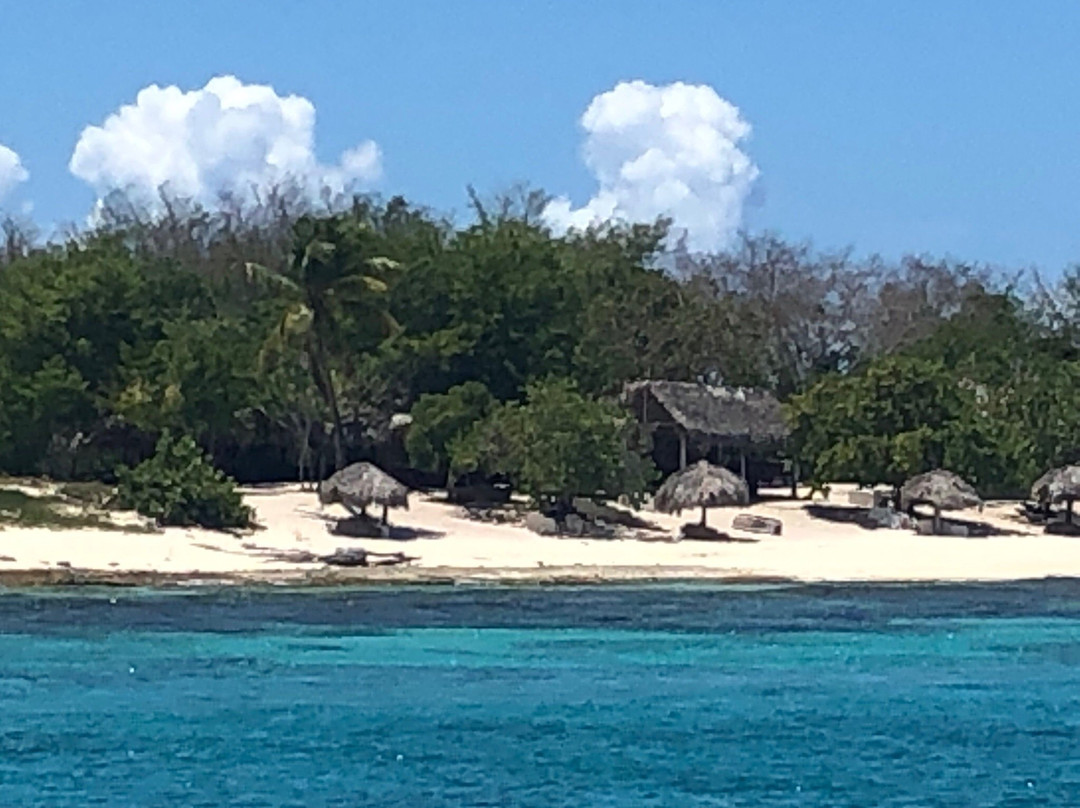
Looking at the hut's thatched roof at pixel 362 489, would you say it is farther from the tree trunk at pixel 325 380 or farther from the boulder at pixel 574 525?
the tree trunk at pixel 325 380

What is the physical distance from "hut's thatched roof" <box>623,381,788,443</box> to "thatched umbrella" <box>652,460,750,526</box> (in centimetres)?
613

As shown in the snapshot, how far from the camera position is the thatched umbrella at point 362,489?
140 feet

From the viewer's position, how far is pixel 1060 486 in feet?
157

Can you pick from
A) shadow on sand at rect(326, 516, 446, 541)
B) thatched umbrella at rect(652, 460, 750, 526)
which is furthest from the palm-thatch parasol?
shadow on sand at rect(326, 516, 446, 541)

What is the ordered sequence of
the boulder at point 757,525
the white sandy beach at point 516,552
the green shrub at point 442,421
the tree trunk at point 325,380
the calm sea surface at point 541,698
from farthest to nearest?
1. the green shrub at point 442,421
2. the tree trunk at point 325,380
3. the boulder at point 757,525
4. the white sandy beach at point 516,552
5. the calm sea surface at point 541,698

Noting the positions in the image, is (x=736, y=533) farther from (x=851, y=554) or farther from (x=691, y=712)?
(x=691, y=712)

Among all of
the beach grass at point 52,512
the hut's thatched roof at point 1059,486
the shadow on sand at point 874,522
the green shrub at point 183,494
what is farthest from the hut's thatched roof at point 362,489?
the hut's thatched roof at point 1059,486

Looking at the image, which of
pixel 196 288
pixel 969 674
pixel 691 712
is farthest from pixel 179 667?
pixel 196 288

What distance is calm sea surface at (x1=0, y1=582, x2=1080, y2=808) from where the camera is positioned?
20297mm

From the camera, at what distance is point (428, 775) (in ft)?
67.9

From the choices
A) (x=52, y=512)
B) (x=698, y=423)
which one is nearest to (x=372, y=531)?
(x=52, y=512)

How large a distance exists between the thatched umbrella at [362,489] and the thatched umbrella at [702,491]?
598 centimetres

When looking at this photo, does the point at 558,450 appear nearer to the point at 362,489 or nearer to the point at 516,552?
the point at 516,552

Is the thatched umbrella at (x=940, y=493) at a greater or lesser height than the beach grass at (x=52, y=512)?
greater
